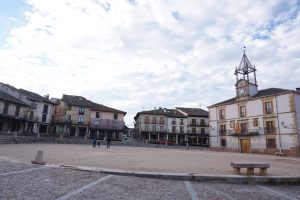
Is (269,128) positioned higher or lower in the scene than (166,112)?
lower

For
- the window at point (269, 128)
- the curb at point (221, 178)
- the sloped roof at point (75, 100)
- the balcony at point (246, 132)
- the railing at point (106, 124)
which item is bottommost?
the curb at point (221, 178)

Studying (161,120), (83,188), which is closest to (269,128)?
(161,120)

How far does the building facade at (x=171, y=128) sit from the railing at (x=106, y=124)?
311 inches

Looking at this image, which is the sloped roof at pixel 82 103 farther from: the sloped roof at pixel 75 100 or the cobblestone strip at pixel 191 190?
the cobblestone strip at pixel 191 190

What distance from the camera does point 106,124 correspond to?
52.2 m

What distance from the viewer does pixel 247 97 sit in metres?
35.7

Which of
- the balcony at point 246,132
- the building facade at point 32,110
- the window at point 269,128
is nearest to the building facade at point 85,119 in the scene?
the building facade at point 32,110

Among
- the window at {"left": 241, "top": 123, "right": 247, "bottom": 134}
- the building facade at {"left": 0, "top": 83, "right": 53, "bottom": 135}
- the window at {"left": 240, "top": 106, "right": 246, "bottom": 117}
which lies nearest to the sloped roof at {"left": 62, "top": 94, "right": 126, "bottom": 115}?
the building facade at {"left": 0, "top": 83, "right": 53, "bottom": 135}

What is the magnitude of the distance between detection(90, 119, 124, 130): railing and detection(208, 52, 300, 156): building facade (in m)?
21.4

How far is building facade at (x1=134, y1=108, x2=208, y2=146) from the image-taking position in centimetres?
5975

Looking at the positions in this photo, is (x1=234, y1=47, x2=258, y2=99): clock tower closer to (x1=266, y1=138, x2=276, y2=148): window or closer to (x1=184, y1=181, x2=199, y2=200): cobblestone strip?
(x1=266, y1=138, x2=276, y2=148): window

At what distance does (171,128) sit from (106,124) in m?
17.5

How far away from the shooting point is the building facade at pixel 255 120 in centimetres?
2956

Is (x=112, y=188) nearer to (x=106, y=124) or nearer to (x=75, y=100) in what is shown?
(x=106, y=124)
